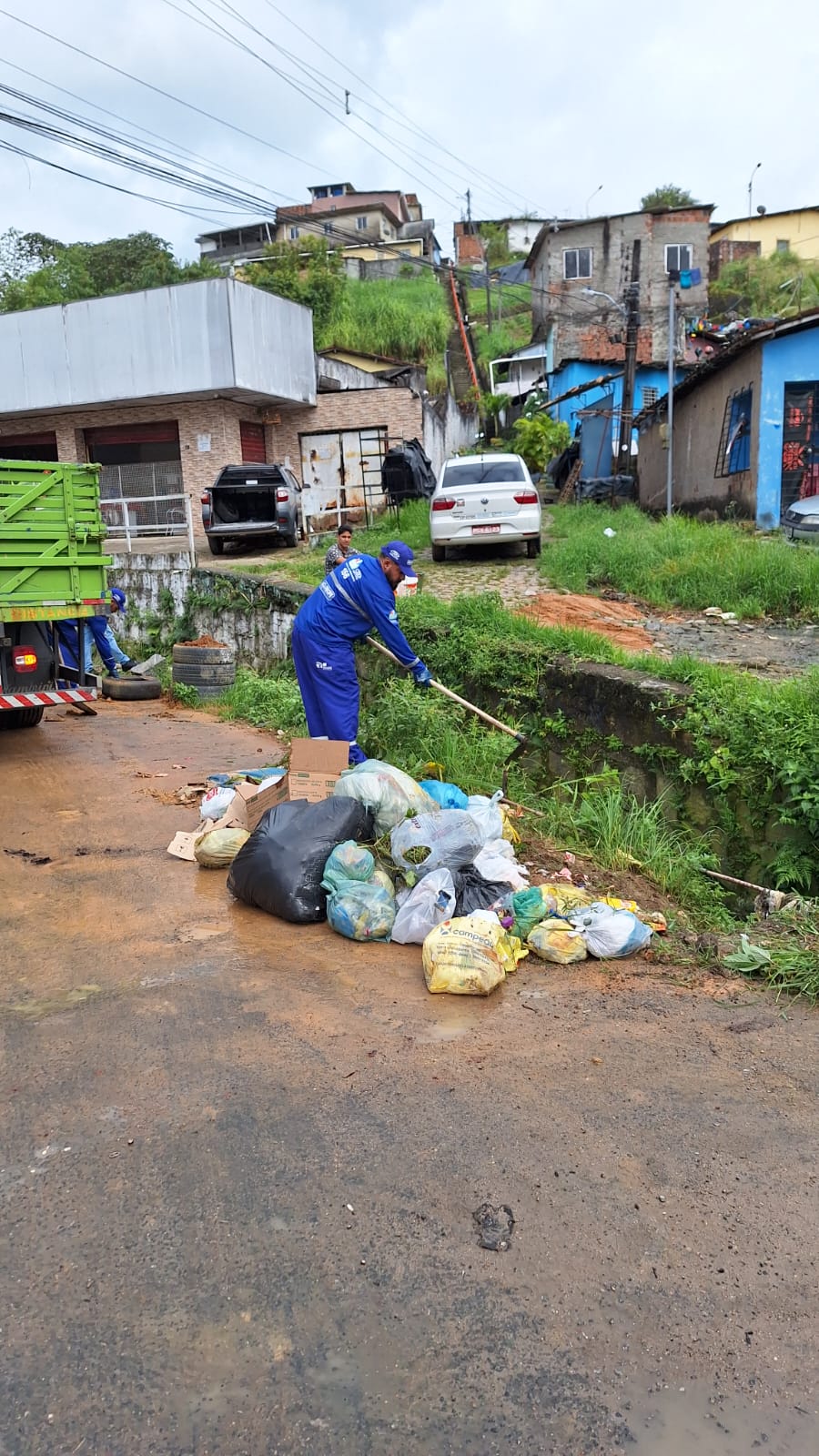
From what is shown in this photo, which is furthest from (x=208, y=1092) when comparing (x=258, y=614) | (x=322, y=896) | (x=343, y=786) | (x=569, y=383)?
(x=569, y=383)

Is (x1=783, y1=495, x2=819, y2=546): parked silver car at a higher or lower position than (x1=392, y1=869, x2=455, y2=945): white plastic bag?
higher

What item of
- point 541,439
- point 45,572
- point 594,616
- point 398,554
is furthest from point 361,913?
point 541,439

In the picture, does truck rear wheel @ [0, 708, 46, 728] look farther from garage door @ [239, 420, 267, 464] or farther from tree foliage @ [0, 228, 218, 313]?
tree foliage @ [0, 228, 218, 313]

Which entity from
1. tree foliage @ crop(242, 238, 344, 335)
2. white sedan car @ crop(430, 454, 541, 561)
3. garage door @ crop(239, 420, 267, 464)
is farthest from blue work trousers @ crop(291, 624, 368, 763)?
tree foliage @ crop(242, 238, 344, 335)

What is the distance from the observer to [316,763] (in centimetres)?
521

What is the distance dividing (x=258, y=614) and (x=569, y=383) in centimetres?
2231

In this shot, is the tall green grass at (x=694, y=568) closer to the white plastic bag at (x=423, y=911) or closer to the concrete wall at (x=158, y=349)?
the white plastic bag at (x=423, y=911)

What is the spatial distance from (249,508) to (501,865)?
13.1m

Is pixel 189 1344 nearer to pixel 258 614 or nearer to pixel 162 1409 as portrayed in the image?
pixel 162 1409

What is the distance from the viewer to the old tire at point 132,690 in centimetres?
1069

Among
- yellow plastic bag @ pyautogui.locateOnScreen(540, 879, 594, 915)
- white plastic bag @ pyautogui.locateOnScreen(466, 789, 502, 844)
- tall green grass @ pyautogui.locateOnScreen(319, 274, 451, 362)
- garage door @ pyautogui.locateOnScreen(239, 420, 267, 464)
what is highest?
tall green grass @ pyautogui.locateOnScreen(319, 274, 451, 362)

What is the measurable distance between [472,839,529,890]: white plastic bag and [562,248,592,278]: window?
111 ft

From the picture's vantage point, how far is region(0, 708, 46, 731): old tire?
854cm

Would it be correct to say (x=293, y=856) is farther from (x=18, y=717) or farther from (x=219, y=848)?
(x=18, y=717)
